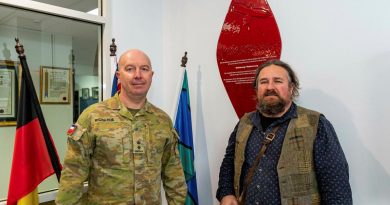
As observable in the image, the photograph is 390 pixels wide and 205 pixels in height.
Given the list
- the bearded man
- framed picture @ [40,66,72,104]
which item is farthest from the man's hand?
framed picture @ [40,66,72,104]

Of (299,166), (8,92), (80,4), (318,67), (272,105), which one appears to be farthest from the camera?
(80,4)

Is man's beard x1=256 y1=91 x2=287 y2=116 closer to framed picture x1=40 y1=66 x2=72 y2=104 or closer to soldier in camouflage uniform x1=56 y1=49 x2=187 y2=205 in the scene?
soldier in camouflage uniform x1=56 y1=49 x2=187 y2=205

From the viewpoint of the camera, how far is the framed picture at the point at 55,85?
7.22 feet

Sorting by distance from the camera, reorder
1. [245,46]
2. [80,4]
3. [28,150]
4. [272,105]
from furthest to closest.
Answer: [80,4] → [245,46] → [28,150] → [272,105]

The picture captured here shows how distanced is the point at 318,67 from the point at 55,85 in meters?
1.81

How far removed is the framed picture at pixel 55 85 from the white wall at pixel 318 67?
50 cm

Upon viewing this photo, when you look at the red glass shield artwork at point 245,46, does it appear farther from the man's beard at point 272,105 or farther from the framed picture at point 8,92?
the framed picture at point 8,92

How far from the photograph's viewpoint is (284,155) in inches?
61.9

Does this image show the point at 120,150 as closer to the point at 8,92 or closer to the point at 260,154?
the point at 260,154

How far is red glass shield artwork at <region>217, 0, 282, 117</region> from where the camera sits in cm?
212

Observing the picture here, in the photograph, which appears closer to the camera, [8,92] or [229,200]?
[229,200]

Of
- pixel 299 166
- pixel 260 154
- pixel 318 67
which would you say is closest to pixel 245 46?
pixel 318 67

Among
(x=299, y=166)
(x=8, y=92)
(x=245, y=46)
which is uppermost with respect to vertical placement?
(x=245, y=46)

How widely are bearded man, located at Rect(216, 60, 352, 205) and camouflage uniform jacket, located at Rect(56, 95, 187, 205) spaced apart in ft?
1.58
